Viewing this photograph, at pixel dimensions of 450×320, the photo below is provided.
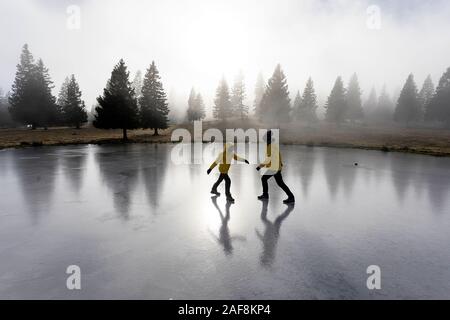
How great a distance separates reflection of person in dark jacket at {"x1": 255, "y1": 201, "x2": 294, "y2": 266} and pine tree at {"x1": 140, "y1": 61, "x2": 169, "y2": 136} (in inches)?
1565

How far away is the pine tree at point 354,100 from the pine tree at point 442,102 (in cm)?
1441

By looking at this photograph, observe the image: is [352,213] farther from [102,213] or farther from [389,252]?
[102,213]

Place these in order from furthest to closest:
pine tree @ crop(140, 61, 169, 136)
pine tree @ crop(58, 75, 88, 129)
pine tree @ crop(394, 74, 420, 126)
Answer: pine tree @ crop(394, 74, 420, 126) → pine tree @ crop(58, 75, 88, 129) → pine tree @ crop(140, 61, 169, 136)

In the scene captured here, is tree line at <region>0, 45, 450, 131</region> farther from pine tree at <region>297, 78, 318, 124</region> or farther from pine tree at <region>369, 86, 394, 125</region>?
pine tree at <region>369, 86, 394, 125</region>

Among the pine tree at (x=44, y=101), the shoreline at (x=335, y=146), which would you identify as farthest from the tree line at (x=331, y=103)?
the pine tree at (x=44, y=101)

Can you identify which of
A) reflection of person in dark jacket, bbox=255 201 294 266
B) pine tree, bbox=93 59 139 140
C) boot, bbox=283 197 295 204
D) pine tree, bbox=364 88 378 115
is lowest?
reflection of person in dark jacket, bbox=255 201 294 266

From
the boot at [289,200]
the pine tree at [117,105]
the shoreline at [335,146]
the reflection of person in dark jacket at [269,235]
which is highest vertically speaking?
the pine tree at [117,105]

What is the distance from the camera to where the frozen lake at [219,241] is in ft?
12.4

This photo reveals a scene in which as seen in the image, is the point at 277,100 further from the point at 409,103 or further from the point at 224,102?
the point at 409,103

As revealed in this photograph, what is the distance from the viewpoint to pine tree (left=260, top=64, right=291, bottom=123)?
51.3 meters

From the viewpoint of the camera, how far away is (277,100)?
51.3 m

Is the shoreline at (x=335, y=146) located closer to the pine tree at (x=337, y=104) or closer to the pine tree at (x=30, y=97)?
the pine tree at (x=30, y=97)

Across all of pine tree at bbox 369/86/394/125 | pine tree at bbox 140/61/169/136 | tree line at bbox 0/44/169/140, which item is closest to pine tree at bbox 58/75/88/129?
tree line at bbox 0/44/169/140

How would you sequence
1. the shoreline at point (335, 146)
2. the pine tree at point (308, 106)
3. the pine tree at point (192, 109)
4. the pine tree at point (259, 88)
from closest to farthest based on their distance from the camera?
the shoreline at point (335, 146)
the pine tree at point (308, 106)
the pine tree at point (192, 109)
the pine tree at point (259, 88)
